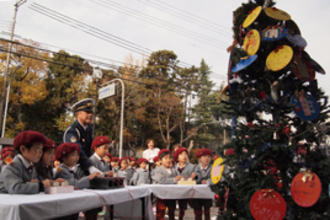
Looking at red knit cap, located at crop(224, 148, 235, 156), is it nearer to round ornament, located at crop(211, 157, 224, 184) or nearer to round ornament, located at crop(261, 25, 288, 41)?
round ornament, located at crop(211, 157, 224, 184)

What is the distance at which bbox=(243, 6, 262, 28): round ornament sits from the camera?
10.3 feet

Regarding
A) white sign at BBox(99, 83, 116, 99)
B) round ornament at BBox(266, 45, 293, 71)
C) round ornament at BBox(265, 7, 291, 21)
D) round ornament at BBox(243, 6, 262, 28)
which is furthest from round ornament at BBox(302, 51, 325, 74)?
white sign at BBox(99, 83, 116, 99)

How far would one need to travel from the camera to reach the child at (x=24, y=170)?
8.97ft

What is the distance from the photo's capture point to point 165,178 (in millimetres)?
5527

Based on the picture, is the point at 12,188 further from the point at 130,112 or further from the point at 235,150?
the point at 130,112

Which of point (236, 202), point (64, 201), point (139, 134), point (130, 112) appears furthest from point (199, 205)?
point (139, 134)

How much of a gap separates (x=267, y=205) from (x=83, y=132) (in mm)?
2578

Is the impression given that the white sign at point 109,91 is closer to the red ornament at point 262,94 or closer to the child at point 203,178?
the child at point 203,178

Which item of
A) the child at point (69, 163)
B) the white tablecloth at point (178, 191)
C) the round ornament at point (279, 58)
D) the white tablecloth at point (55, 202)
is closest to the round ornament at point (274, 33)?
the round ornament at point (279, 58)

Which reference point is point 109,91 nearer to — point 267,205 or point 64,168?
point 64,168

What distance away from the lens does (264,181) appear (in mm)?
2811

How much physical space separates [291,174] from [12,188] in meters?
2.56

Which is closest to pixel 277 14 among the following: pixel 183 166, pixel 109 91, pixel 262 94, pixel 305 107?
pixel 262 94

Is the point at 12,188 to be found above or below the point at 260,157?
below
